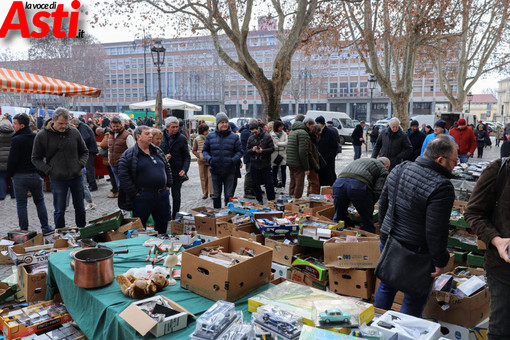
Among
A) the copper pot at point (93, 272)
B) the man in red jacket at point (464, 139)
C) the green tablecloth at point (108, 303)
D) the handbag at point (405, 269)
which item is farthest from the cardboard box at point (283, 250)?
the man in red jacket at point (464, 139)

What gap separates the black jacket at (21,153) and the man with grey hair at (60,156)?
436mm

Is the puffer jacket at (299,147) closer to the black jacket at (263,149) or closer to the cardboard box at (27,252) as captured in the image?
the black jacket at (263,149)

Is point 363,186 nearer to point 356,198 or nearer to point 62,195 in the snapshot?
point 356,198

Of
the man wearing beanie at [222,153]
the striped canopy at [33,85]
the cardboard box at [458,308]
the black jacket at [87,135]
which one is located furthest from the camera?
the striped canopy at [33,85]

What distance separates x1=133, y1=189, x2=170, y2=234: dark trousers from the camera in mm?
4660

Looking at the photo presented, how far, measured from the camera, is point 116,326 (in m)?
2.16

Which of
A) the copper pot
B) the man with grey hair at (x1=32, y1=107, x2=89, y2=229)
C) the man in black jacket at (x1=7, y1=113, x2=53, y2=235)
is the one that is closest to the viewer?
the copper pot

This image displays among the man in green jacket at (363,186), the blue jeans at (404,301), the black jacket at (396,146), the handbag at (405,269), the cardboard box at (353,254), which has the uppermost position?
the black jacket at (396,146)

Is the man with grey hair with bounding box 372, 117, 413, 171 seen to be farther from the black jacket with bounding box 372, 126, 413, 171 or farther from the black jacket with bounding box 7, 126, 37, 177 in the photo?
the black jacket with bounding box 7, 126, 37, 177

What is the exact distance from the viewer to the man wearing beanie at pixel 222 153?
6816 millimetres

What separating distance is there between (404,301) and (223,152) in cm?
445

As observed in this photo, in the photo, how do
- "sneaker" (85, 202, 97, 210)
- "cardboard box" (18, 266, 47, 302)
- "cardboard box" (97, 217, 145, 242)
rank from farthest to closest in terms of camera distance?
"sneaker" (85, 202, 97, 210) < "cardboard box" (97, 217, 145, 242) < "cardboard box" (18, 266, 47, 302)

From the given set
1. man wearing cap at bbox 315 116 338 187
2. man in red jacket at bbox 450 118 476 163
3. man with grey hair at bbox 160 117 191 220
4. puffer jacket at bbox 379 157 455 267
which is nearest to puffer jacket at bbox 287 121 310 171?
man wearing cap at bbox 315 116 338 187

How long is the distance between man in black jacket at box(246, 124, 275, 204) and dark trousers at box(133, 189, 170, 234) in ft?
9.86
